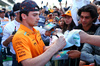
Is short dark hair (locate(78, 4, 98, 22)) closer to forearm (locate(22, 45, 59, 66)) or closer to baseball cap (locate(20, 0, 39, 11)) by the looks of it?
baseball cap (locate(20, 0, 39, 11))

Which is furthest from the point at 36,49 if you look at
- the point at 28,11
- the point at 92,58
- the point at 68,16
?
the point at 68,16

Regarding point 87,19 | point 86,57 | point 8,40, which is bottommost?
point 86,57

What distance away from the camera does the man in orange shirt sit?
3.89 ft

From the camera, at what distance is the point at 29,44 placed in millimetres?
1356

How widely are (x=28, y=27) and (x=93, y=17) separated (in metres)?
1.42

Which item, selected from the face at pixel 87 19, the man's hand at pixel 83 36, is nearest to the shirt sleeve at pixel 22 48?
the man's hand at pixel 83 36

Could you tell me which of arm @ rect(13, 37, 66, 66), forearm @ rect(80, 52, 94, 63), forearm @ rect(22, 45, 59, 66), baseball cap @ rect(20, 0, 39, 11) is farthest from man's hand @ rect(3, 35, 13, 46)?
forearm @ rect(80, 52, 94, 63)

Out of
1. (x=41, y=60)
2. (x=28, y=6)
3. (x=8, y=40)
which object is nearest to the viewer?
(x=41, y=60)

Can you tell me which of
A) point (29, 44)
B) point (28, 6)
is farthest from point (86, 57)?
point (28, 6)

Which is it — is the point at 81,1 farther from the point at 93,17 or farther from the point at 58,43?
the point at 58,43

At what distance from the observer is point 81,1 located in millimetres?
2086

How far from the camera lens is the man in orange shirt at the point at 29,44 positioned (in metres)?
1.19

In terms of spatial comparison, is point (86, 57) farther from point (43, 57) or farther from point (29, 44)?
point (29, 44)

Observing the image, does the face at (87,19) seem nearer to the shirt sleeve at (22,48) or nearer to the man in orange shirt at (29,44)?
the man in orange shirt at (29,44)
